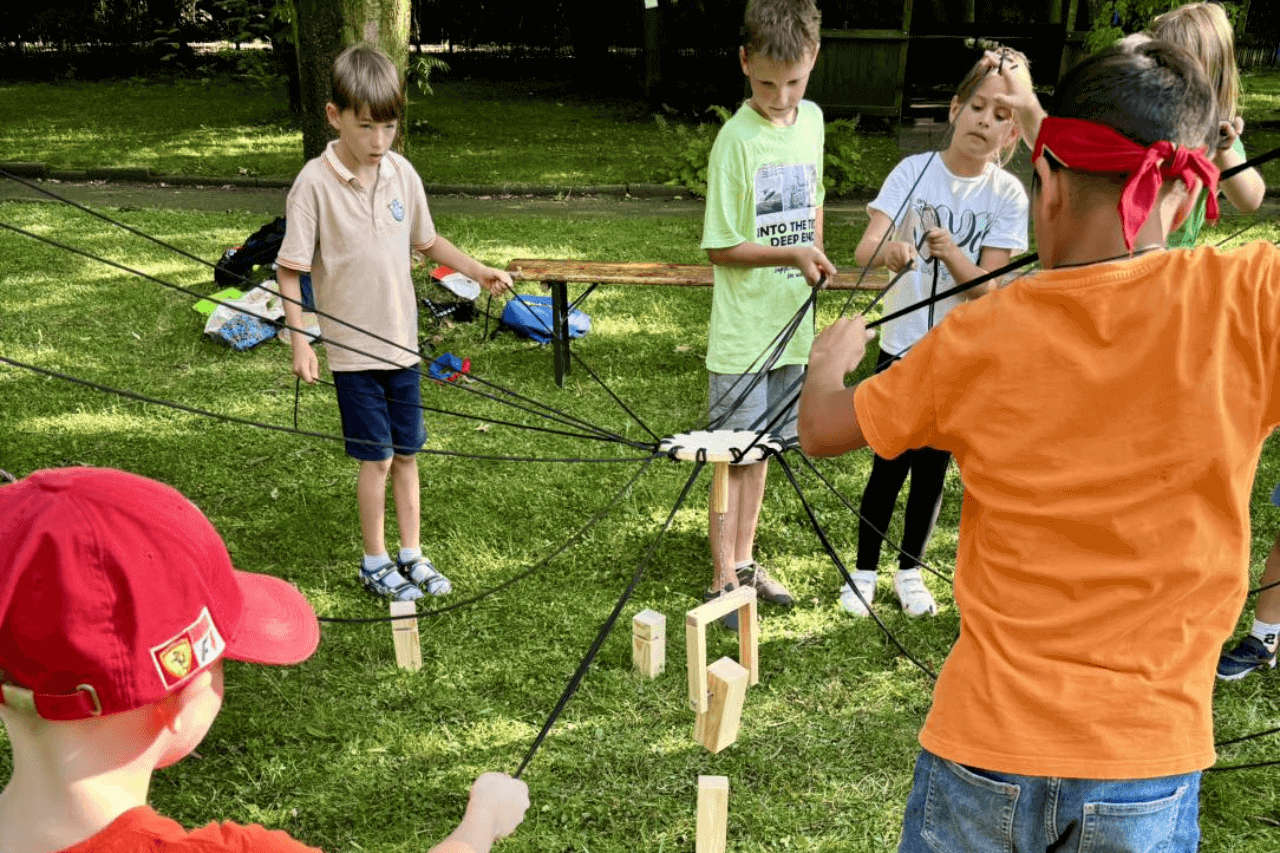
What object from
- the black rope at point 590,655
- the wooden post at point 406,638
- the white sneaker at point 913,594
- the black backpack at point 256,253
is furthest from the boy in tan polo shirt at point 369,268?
the black backpack at point 256,253

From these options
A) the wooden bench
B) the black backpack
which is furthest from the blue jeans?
the black backpack

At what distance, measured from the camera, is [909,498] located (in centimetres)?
336

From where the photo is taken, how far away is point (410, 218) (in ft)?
10.7

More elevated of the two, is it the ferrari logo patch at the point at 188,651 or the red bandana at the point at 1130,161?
the red bandana at the point at 1130,161

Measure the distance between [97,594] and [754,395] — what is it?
2255 millimetres

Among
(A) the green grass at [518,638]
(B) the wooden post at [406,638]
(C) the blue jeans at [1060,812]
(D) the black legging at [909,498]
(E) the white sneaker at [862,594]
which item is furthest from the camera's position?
(E) the white sneaker at [862,594]

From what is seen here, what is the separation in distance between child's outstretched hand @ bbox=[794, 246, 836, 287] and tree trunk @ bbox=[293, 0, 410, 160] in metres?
3.34

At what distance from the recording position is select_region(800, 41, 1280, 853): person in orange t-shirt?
1318mm

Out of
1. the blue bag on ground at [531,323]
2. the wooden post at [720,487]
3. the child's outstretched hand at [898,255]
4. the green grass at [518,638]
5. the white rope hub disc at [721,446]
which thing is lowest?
the green grass at [518,638]

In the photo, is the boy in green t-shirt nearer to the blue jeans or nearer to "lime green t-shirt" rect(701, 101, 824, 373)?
"lime green t-shirt" rect(701, 101, 824, 373)

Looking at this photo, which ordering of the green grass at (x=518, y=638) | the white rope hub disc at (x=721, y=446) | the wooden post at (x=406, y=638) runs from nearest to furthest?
1. the white rope hub disc at (x=721, y=446)
2. the green grass at (x=518, y=638)
3. the wooden post at (x=406, y=638)

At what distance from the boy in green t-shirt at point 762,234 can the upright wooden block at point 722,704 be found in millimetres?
786

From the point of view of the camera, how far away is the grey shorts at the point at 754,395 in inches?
124

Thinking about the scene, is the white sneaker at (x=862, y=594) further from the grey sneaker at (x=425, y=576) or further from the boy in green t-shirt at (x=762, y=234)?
the grey sneaker at (x=425, y=576)
